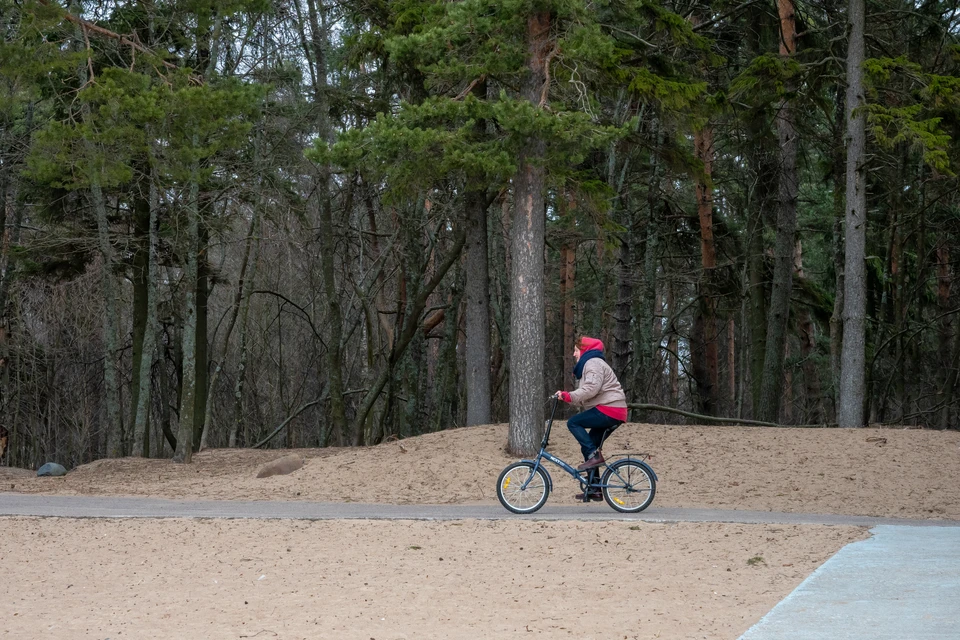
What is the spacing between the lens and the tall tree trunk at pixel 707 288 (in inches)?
974

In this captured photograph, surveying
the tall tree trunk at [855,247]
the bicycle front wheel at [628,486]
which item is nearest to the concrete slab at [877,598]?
the bicycle front wheel at [628,486]

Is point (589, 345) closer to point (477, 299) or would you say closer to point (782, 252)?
point (477, 299)

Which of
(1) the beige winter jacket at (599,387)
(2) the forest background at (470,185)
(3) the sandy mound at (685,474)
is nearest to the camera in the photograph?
(1) the beige winter jacket at (599,387)

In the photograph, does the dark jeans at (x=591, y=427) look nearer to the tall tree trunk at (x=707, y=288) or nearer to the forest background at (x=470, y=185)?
the forest background at (x=470, y=185)

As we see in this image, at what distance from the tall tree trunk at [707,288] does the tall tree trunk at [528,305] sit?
937 centimetres

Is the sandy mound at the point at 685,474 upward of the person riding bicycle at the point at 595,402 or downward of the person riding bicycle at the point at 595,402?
downward

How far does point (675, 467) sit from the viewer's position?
15023 mm

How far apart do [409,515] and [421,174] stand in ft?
19.5

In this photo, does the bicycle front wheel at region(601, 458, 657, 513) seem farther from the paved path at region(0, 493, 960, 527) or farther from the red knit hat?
the red knit hat

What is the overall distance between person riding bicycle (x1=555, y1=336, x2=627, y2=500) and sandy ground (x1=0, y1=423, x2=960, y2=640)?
3.41ft

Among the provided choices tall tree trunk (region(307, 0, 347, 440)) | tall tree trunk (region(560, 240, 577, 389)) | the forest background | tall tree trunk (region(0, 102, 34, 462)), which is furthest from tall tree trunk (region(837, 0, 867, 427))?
tall tree trunk (region(0, 102, 34, 462))

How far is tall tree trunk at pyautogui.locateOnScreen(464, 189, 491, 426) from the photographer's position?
17.8 meters

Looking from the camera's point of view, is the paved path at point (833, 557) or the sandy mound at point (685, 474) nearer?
the paved path at point (833, 557)

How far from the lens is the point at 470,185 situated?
54.0 feet
